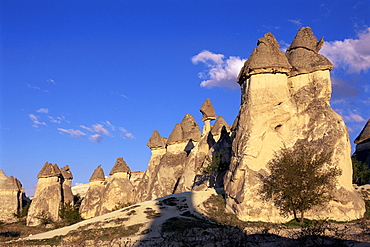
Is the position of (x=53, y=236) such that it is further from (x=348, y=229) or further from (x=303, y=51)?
(x=303, y=51)

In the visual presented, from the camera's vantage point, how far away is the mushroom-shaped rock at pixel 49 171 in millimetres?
35625

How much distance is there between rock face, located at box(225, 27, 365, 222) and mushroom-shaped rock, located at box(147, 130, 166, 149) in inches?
674

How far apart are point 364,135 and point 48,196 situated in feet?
95.1

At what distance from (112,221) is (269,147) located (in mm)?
8794

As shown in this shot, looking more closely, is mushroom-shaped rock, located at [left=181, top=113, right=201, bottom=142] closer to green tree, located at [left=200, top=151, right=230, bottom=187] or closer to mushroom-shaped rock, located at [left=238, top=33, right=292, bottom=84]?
green tree, located at [left=200, top=151, right=230, bottom=187]

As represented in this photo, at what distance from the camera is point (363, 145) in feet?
110

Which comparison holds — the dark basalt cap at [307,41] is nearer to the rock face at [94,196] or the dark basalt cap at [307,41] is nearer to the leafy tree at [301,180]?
the leafy tree at [301,180]

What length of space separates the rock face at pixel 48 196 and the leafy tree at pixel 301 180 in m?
22.6

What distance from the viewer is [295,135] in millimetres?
19719

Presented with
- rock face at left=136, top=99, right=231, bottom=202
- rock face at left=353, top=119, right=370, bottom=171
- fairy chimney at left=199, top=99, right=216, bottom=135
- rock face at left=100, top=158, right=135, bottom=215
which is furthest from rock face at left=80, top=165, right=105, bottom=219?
rock face at left=353, top=119, right=370, bottom=171

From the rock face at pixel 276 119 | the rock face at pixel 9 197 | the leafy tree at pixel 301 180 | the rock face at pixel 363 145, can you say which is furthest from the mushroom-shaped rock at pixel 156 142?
the leafy tree at pixel 301 180

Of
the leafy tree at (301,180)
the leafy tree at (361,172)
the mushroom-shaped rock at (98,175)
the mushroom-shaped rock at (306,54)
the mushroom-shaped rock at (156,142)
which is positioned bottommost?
the leafy tree at (301,180)

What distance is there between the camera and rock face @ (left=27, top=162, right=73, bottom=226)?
33250 mm

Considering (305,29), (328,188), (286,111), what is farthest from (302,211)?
(305,29)
